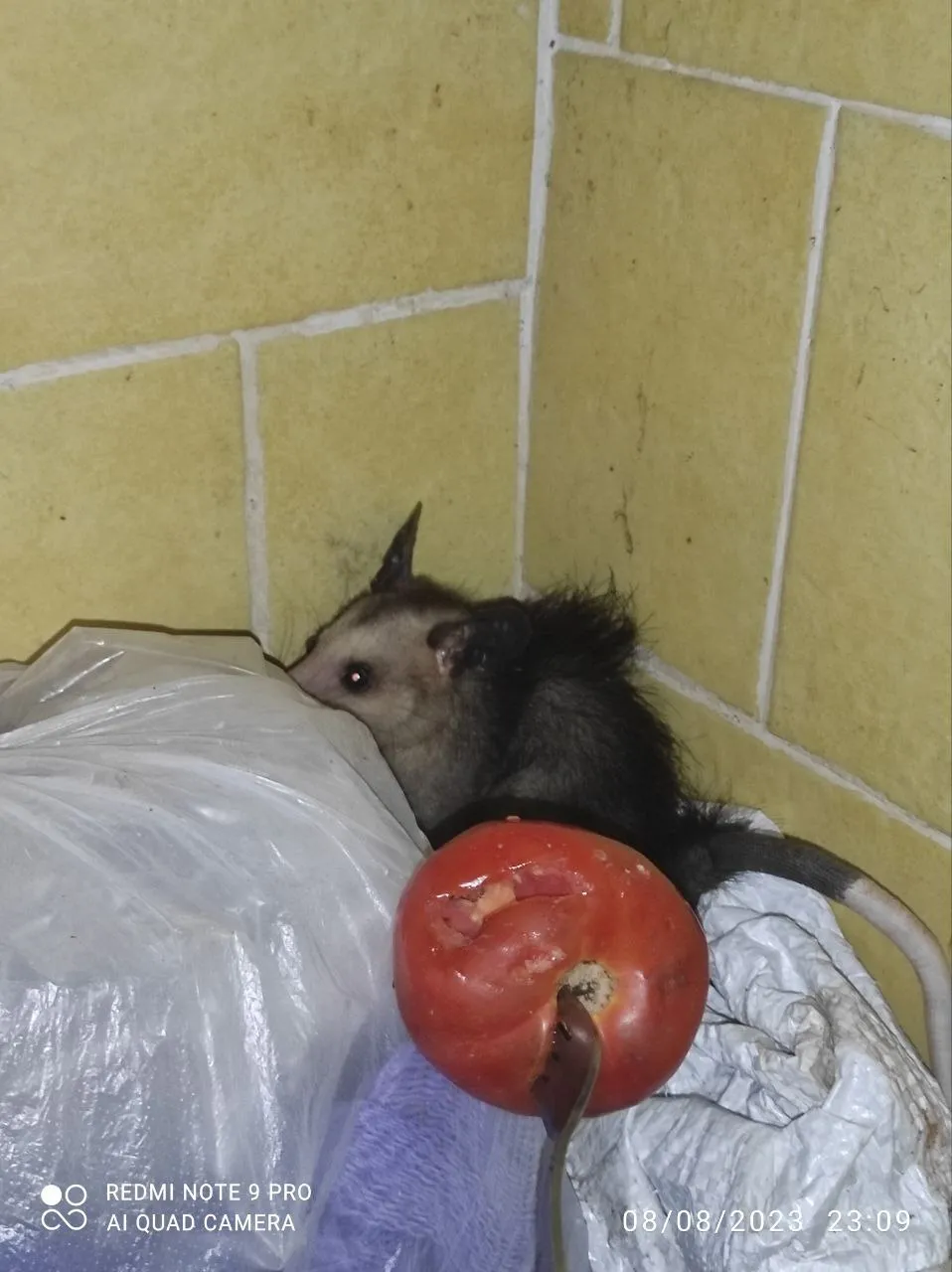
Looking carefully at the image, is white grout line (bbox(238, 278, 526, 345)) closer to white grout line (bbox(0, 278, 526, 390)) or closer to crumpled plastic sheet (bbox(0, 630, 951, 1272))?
white grout line (bbox(0, 278, 526, 390))

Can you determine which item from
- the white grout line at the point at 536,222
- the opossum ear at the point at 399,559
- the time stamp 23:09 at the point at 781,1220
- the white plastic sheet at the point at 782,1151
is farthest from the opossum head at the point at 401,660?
the time stamp 23:09 at the point at 781,1220

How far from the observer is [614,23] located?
1.25 m

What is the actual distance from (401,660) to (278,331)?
40cm

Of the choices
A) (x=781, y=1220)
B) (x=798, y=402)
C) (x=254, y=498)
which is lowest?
(x=781, y=1220)

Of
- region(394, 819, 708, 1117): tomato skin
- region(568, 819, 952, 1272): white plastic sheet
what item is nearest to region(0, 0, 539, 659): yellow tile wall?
region(394, 819, 708, 1117): tomato skin

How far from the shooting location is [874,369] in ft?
3.61

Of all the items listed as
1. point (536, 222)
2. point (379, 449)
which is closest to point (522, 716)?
point (379, 449)

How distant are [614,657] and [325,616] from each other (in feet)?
1.08

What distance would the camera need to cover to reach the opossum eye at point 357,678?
145 centimetres

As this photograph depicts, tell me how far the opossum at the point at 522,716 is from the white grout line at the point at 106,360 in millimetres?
315

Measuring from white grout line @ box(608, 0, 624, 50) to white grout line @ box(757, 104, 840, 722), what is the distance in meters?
0.28

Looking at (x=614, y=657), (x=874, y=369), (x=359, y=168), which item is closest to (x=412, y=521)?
(x=614, y=657)
